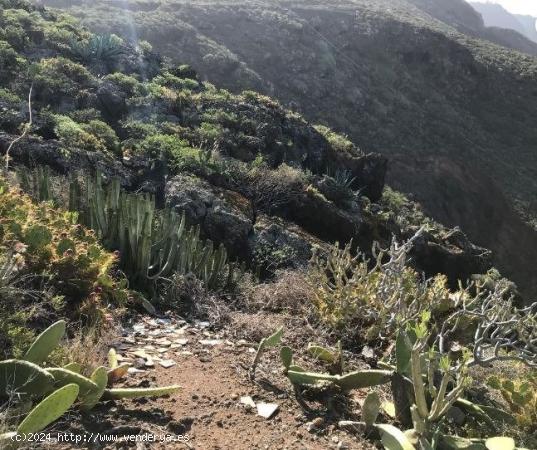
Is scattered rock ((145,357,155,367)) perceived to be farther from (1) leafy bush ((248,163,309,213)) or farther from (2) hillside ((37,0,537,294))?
(2) hillside ((37,0,537,294))

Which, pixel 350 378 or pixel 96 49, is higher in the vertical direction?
pixel 350 378

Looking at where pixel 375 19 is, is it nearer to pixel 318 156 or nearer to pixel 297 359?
pixel 318 156

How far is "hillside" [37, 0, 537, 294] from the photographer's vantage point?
Result: 1037 inches

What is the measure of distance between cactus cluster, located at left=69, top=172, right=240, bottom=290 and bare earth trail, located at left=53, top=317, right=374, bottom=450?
1.39m

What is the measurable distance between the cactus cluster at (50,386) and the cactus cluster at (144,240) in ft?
8.52

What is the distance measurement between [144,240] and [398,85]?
1194 inches

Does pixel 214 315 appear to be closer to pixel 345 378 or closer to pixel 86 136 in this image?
pixel 345 378

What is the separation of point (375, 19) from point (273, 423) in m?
39.8

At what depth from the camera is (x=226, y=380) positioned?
373 centimetres

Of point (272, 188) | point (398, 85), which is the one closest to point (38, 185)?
point (272, 188)

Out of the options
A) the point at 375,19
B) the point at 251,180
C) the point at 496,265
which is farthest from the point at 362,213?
the point at 375,19

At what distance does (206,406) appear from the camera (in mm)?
3328

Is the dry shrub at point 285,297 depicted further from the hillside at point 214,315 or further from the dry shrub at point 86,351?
the dry shrub at point 86,351

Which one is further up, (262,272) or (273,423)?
(273,423)
